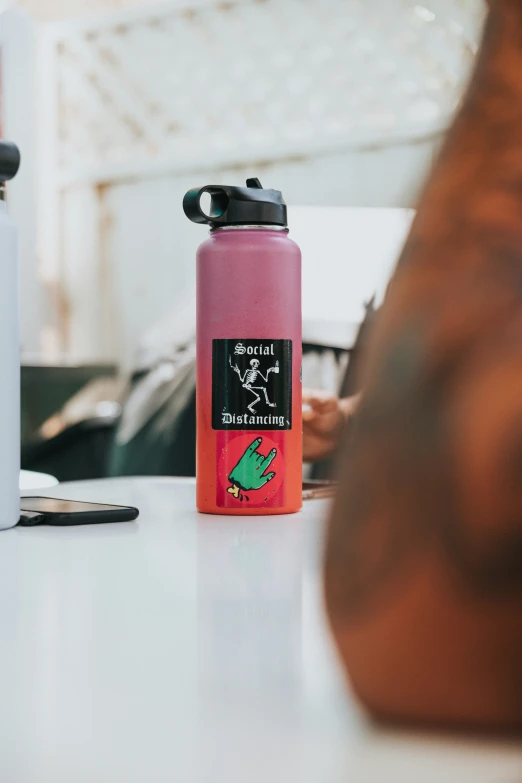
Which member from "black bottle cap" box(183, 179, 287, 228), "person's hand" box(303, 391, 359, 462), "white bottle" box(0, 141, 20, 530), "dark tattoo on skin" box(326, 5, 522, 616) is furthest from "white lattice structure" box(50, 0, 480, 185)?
"dark tattoo on skin" box(326, 5, 522, 616)

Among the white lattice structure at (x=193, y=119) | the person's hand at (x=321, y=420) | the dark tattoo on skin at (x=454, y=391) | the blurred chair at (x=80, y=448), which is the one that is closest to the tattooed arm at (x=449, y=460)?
the dark tattoo on skin at (x=454, y=391)

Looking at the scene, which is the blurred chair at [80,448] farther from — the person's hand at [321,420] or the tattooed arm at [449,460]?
the tattooed arm at [449,460]

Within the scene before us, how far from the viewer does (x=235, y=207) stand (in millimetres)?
625

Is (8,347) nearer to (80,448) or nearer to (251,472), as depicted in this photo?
(251,472)

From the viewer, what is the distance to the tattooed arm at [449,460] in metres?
0.17

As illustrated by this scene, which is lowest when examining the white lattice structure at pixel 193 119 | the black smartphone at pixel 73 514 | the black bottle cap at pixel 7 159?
the black smartphone at pixel 73 514

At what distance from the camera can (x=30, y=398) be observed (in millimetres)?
2752

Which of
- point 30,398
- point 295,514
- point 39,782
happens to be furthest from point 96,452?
point 39,782

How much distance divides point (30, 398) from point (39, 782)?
2.60 m

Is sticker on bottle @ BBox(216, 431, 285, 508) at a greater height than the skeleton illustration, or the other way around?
the skeleton illustration

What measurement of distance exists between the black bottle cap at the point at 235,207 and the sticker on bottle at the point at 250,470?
13 cm

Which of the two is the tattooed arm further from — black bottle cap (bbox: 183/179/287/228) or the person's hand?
the person's hand

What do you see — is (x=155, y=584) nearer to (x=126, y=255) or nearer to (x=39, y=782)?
(x=39, y=782)

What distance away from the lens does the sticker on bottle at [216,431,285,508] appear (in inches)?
24.0
